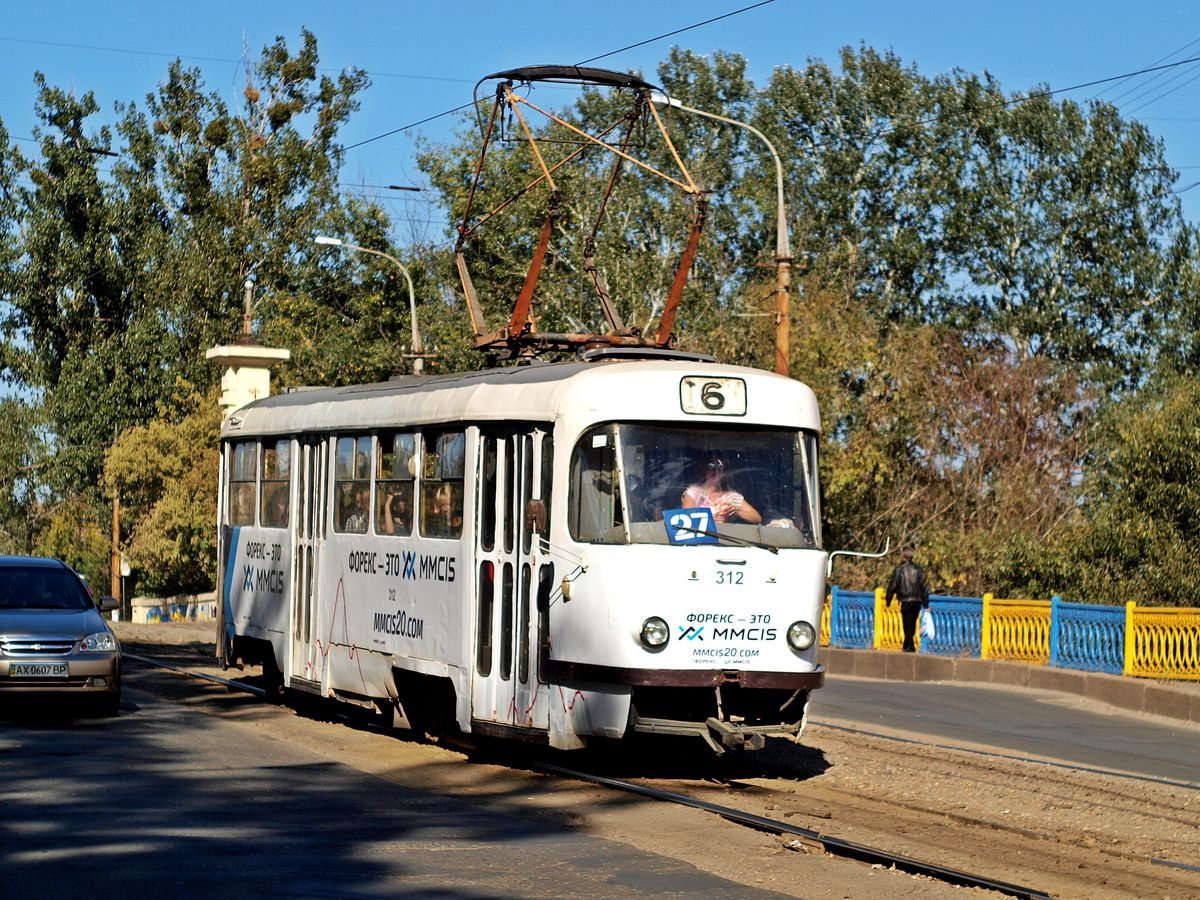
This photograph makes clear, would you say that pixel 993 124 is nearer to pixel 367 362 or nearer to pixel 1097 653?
pixel 367 362

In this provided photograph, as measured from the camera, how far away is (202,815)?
10.5m

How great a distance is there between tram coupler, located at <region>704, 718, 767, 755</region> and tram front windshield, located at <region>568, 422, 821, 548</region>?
4.17 feet

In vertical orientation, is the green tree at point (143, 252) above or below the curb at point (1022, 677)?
above

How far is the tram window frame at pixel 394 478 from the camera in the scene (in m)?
14.7

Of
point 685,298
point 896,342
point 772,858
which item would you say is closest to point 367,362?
point 685,298

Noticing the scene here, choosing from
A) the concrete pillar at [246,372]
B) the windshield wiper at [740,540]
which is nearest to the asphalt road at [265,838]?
the windshield wiper at [740,540]

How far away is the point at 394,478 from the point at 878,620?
15.1m

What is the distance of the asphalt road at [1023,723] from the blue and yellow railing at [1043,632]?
770 mm

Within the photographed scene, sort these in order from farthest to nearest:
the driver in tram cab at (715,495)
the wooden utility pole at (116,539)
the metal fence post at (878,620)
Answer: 1. the wooden utility pole at (116,539)
2. the metal fence post at (878,620)
3. the driver in tram cab at (715,495)

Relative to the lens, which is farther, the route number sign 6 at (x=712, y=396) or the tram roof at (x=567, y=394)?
the route number sign 6 at (x=712, y=396)

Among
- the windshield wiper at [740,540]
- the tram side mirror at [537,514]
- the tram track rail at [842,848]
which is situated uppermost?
the tram side mirror at [537,514]

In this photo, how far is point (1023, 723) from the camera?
62.4ft

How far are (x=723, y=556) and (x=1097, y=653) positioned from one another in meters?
12.2

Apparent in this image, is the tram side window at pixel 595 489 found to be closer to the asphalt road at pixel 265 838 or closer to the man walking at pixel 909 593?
the asphalt road at pixel 265 838
